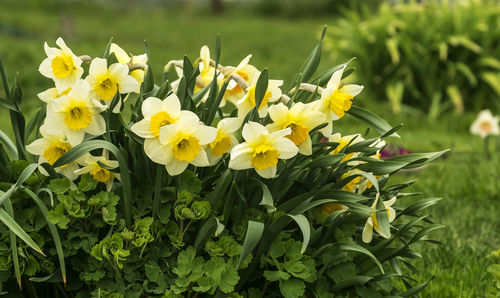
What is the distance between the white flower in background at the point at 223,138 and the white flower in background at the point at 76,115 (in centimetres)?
29

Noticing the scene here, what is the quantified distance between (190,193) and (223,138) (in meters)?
0.17

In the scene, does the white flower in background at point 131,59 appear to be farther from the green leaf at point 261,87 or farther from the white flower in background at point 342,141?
the white flower in background at point 342,141

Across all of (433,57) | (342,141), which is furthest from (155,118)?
(433,57)

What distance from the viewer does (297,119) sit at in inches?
59.9

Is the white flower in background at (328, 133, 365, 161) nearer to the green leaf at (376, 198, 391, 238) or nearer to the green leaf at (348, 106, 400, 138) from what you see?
the green leaf at (348, 106, 400, 138)

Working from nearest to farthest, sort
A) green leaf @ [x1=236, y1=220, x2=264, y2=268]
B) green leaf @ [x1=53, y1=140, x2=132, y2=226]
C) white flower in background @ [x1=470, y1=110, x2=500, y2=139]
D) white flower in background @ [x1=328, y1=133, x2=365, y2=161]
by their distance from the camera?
1. green leaf @ [x1=236, y1=220, x2=264, y2=268]
2. green leaf @ [x1=53, y1=140, x2=132, y2=226]
3. white flower in background @ [x1=328, y1=133, x2=365, y2=161]
4. white flower in background @ [x1=470, y1=110, x2=500, y2=139]

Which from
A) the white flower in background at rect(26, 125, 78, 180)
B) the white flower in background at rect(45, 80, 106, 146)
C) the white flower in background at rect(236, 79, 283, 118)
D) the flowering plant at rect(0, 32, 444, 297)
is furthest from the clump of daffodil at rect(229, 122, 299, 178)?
the white flower in background at rect(26, 125, 78, 180)

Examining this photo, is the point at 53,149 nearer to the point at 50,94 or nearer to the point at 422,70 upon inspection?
the point at 50,94

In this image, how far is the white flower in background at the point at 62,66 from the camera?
5.09 feet

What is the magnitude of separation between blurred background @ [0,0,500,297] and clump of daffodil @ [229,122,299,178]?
704mm

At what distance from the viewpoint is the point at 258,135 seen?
144cm

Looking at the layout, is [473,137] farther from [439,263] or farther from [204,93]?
[204,93]

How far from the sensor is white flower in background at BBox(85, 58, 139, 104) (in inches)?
60.7

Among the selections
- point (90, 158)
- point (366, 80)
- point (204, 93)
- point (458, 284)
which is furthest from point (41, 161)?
point (366, 80)
